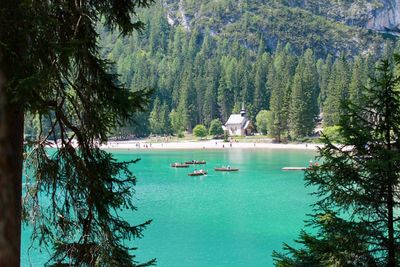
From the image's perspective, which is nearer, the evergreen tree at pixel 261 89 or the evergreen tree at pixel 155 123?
the evergreen tree at pixel 261 89

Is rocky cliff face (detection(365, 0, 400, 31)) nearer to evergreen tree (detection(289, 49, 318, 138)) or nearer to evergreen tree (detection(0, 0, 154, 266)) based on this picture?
evergreen tree (detection(289, 49, 318, 138))

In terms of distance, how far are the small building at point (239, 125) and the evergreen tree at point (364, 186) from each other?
92.6 m

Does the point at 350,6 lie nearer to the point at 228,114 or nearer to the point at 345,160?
the point at 228,114

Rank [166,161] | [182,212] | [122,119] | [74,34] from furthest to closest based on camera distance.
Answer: [166,161]
[182,212]
[122,119]
[74,34]

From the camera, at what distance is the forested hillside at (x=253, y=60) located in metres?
84.5

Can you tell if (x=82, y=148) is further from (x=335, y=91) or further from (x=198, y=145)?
(x=198, y=145)

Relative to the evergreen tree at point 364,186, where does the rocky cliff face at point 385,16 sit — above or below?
above

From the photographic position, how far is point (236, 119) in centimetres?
9938

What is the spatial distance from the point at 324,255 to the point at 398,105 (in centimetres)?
187

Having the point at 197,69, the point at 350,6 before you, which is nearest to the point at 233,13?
the point at 350,6

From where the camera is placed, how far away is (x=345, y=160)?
5484 millimetres

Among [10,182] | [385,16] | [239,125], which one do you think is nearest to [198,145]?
[239,125]

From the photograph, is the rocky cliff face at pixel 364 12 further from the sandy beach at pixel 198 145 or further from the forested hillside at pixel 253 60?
the sandy beach at pixel 198 145

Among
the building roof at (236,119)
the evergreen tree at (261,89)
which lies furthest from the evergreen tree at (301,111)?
the evergreen tree at (261,89)
